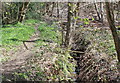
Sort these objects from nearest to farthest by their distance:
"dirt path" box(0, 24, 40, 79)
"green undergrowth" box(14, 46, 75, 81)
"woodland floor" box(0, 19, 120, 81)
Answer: "green undergrowth" box(14, 46, 75, 81), "woodland floor" box(0, 19, 120, 81), "dirt path" box(0, 24, 40, 79)

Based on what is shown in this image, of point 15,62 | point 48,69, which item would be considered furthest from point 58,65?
point 15,62

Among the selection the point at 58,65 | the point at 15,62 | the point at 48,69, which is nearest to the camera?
the point at 48,69

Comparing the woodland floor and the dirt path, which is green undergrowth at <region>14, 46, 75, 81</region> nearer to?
the woodland floor

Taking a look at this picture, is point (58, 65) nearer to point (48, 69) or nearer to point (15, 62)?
point (48, 69)

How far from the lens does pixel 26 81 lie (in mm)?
7027

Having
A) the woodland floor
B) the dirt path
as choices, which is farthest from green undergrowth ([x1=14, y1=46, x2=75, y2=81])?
the dirt path

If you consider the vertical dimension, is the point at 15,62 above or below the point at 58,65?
below

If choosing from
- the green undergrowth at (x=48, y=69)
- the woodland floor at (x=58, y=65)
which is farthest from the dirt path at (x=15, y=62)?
the green undergrowth at (x=48, y=69)

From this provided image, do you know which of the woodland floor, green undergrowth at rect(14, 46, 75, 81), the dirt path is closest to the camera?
green undergrowth at rect(14, 46, 75, 81)

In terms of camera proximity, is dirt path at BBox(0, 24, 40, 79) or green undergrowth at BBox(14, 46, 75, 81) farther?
dirt path at BBox(0, 24, 40, 79)

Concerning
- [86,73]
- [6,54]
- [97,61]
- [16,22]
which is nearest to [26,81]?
[86,73]

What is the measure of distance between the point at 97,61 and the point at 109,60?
1.42 feet

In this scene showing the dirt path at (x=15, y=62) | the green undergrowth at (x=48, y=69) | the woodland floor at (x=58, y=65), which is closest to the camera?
the green undergrowth at (x=48, y=69)

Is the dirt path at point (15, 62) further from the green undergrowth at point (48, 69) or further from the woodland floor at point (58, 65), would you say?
the green undergrowth at point (48, 69)
